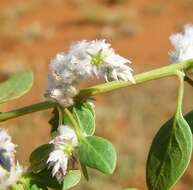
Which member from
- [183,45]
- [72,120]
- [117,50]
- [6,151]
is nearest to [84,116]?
[72,120]

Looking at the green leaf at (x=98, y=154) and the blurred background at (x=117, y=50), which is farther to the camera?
the blurred background at (x=117, y=50)

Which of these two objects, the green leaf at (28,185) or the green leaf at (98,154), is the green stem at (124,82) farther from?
the green leaf at (28,185)

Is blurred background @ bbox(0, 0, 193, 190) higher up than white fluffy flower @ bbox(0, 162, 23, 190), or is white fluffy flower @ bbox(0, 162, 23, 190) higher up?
blurred background @ bbox(0, 0, 193, 190)

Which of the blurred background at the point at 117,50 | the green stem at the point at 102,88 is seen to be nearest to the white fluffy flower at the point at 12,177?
the green stem at the point at 102,88

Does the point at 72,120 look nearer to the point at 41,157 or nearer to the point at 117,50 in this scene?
the point at 41,157

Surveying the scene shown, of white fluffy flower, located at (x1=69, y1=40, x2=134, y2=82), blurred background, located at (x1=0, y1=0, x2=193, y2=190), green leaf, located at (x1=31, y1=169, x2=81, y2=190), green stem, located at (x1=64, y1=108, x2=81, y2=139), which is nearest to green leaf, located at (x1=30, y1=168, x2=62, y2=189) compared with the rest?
green leaf, located at (x1=31, y1=169, x2=81, y2=190)

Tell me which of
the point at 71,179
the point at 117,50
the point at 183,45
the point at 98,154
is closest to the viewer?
the point at 98,154

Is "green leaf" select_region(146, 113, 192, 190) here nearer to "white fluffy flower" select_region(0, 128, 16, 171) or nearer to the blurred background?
"white fluffy flower" select_region(0, 128, 16, 171)
